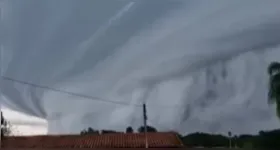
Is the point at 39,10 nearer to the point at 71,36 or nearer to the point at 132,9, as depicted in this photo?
the point at 71,36

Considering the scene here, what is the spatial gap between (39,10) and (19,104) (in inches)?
39.8

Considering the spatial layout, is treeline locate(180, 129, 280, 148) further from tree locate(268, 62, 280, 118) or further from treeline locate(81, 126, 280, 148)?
tree locate(268, 62, 280, 118)

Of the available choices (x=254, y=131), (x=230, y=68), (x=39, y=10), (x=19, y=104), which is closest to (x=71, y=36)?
(x=39, y=10)

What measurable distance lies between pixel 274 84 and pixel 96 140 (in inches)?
80.1

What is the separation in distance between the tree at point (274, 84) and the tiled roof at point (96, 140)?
117cm

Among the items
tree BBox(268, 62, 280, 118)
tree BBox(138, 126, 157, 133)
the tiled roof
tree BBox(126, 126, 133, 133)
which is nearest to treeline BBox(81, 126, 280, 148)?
the tiled roof

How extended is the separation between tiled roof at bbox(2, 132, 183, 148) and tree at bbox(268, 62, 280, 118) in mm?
1172

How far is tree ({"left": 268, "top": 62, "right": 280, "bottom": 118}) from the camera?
5.71 meters

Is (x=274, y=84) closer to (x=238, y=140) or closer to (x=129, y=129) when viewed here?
(x=238, y=140)

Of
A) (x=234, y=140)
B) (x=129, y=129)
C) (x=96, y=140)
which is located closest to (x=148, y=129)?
(x=129, y=129)

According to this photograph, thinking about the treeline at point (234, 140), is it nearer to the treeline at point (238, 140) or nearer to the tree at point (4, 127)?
the treeline at point (238, 140)

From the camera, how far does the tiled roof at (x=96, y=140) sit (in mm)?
5328

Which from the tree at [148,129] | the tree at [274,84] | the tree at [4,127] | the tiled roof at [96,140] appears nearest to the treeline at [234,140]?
the tiled roof at [96,140]

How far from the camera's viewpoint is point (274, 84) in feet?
19.7
